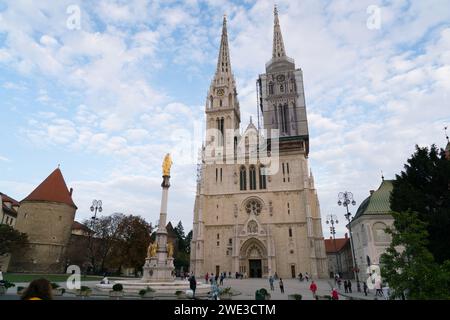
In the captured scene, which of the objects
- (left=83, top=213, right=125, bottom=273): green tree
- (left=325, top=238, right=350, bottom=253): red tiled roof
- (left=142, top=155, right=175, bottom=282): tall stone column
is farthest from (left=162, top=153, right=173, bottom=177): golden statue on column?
(left=325, top=238, right=350, bottom=253): red tiled roof

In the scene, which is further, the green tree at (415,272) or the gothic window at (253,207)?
the gothic window at (253,207)

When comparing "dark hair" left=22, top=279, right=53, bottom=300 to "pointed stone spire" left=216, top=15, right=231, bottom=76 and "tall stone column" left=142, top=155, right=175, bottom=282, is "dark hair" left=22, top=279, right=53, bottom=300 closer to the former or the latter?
"tall stone column" left=142, top=155, right=175, bottom=282

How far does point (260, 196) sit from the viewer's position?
46375mm

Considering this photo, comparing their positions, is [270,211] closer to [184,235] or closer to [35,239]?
[35,239]

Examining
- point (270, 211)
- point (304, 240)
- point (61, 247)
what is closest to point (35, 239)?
point (61, 247)

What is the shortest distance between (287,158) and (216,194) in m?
13.1

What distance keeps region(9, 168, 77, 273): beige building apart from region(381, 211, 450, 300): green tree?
44.9m

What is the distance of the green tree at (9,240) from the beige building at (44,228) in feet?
7.84

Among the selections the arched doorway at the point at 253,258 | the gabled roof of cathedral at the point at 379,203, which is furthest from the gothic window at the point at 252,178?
the gabled roof of cathedral at the point at 379,203

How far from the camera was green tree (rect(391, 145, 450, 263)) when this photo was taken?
16.3 metres

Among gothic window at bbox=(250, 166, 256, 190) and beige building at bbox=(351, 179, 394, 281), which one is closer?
beige building at bbox=(351, 179, 394, 281)

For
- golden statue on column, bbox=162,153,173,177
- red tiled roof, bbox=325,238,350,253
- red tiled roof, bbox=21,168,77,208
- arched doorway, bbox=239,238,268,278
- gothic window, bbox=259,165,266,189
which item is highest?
gothic window, bbox=259,165,266,189

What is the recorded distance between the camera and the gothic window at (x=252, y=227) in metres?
43.9

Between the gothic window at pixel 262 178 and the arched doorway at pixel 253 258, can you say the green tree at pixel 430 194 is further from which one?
the gothic window at pixel 262 178
